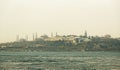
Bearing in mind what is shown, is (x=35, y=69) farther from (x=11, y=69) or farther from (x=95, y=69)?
(x=95, y=69)

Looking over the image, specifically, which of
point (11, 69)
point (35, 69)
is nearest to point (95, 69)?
point (35, 69)

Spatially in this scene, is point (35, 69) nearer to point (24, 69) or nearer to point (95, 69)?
point (24, 69)

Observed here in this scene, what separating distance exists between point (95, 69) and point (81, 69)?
7.23 feet

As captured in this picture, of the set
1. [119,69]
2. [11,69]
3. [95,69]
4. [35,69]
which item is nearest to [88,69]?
[95,69]

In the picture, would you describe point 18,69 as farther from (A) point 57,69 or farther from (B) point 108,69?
(B) point 108,69

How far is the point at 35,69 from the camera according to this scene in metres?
52.8

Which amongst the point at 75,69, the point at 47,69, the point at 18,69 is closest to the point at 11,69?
the point at 18,69

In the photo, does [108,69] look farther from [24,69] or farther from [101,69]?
[24,69]

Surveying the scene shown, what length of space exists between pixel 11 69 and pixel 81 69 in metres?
11.0

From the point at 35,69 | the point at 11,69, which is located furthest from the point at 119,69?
the point at 11,69

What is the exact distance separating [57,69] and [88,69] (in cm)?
488

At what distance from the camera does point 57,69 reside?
53.4 m

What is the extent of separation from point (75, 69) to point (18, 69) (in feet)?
29.4

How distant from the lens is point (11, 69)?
52.4 m
